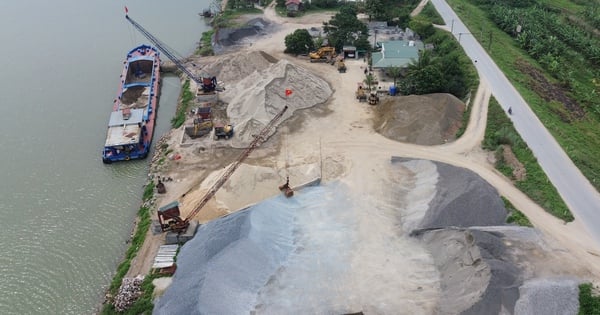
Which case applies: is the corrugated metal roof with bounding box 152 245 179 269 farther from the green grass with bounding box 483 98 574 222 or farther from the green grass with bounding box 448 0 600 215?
the green grass with bounding box 448 0 600 215

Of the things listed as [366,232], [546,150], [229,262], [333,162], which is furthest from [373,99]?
[229,262]

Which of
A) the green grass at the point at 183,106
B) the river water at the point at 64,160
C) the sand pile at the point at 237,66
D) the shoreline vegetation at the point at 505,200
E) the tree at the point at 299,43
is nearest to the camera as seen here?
the shoreline vegetation at the point at 505,200

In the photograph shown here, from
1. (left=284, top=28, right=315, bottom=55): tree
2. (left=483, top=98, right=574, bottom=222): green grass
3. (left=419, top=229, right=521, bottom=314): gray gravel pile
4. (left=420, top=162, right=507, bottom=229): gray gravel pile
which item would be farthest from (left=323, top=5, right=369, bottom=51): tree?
(left=419, top=229, right=521, bottom=314): gray gravel pile

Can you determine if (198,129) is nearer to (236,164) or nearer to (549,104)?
(236,164)

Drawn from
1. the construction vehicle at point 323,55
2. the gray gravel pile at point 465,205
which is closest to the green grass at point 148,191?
the gray gravel pile at point 465,205

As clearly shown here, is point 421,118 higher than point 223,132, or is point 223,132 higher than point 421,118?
point 421,118

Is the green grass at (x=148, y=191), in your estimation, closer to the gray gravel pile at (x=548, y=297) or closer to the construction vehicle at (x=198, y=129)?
the construction vehicle at (x=198, y=129)
